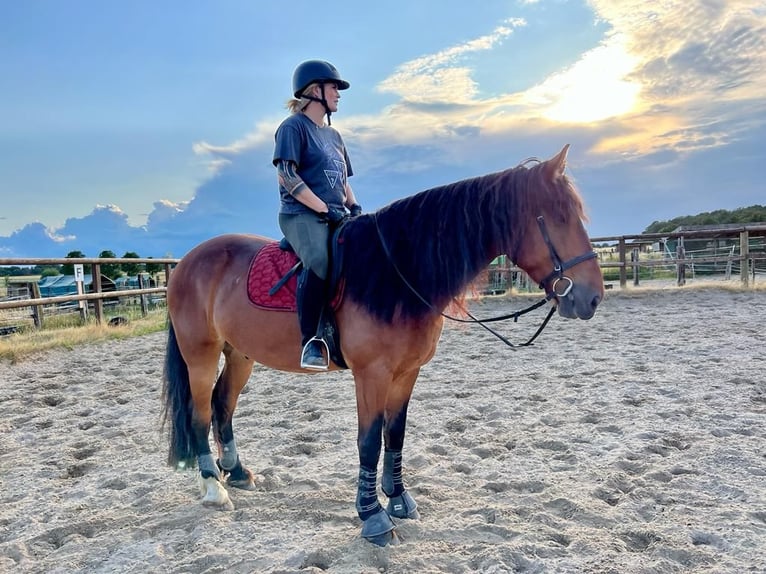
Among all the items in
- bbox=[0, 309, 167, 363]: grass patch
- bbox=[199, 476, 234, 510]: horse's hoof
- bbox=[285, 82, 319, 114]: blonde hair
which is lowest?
bbox=[199, 476, 234, 510]: horse's hoof

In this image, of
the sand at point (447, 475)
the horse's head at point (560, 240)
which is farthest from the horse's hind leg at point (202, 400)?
the horse's head at point (560, 240)

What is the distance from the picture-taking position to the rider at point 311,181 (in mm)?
2600

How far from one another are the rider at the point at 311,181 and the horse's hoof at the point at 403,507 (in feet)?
2.95

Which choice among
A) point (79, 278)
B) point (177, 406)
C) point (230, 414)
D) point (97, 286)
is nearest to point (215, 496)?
point (230, 414)

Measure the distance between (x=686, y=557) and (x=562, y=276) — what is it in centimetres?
144

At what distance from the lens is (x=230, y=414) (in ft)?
11.1

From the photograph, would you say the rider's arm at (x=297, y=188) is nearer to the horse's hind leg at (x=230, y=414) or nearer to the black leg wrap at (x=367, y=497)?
the horse's hind leg at (x=230, y=414)

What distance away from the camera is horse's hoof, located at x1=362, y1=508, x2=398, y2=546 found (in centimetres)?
249

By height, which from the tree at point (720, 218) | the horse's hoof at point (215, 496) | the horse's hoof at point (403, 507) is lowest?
the horse's hoof at point (403, 507)

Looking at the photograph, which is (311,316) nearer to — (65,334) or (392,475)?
(392,475)

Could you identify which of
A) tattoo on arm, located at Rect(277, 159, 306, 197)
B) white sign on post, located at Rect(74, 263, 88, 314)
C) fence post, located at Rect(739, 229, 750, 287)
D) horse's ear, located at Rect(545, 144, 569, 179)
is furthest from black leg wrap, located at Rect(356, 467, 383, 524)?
fence post, located at Rect(739, 229, 750, 287)

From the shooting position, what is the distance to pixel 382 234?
264 cm

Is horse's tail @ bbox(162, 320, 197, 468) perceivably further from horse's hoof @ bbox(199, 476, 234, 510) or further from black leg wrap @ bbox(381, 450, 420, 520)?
black leg wrap @ bbox(381, 450, 420, 520)

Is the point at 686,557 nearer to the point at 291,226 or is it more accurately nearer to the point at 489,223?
the point at 489,223
